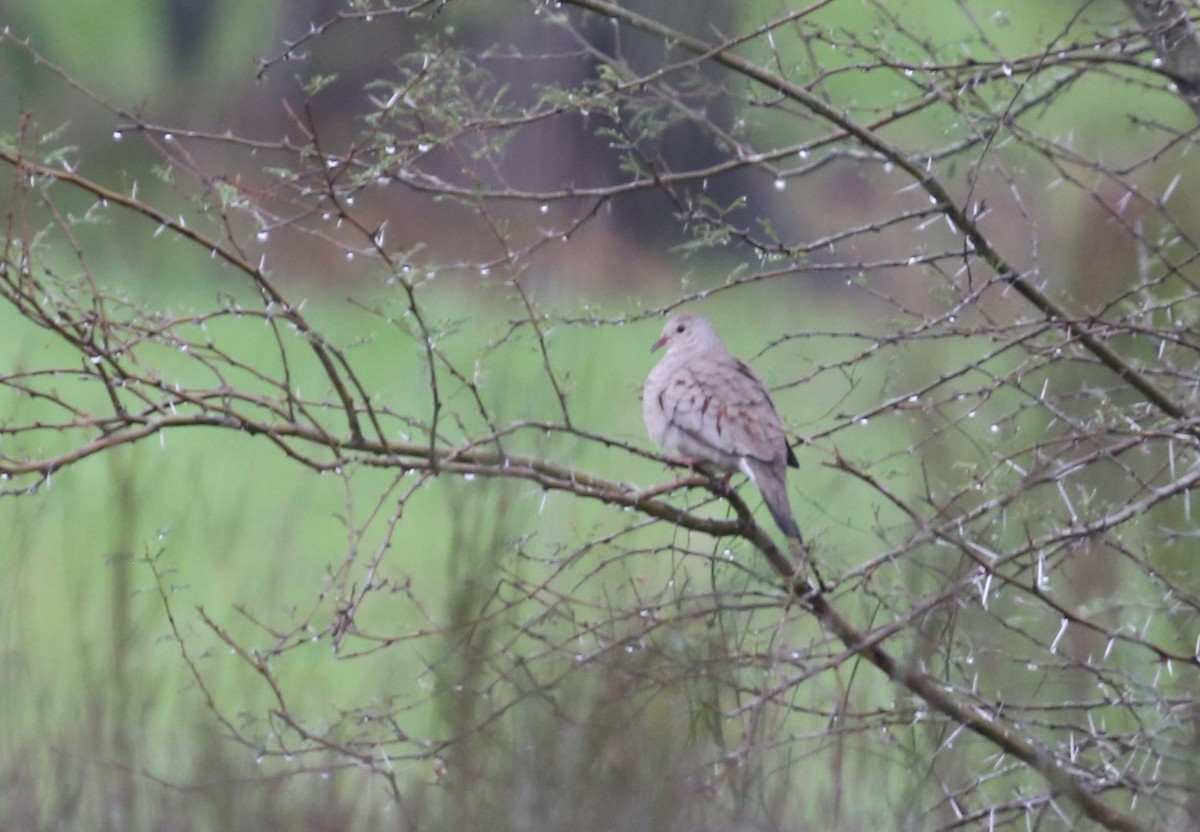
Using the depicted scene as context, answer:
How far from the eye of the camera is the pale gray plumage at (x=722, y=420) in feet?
11.9

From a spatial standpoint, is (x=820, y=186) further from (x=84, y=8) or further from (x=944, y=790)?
(x=944, y=790)

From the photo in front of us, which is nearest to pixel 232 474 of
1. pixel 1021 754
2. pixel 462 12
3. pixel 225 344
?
pixel 225 344

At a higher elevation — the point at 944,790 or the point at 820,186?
the point at 820,186

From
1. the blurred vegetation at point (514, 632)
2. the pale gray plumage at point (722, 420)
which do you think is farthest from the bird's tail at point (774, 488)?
the blurred vegetation at point (514, 632)

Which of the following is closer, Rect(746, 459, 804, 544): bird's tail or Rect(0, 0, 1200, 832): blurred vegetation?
Rect(0, 0, 1200, 832): blurred vegetation

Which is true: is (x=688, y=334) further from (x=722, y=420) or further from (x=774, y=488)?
(x=774, y=488)

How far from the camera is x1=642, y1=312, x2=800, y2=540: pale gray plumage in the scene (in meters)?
3.64

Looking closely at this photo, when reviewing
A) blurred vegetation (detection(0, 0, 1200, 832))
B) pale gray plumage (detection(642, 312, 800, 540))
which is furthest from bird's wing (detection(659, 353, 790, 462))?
blurred vegetation (detection(0, 0, 1200, 832))

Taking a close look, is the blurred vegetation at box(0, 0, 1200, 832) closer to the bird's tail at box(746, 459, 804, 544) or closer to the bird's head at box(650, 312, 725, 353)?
the bird's tail at box(746, 459, 804, 544)

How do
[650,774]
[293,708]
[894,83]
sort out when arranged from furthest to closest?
[894,83] → [293,708] → [650,774]

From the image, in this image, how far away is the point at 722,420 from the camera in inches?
146

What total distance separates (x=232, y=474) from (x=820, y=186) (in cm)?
562

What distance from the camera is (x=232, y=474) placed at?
942cm

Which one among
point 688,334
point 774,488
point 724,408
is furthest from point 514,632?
point 688,334
